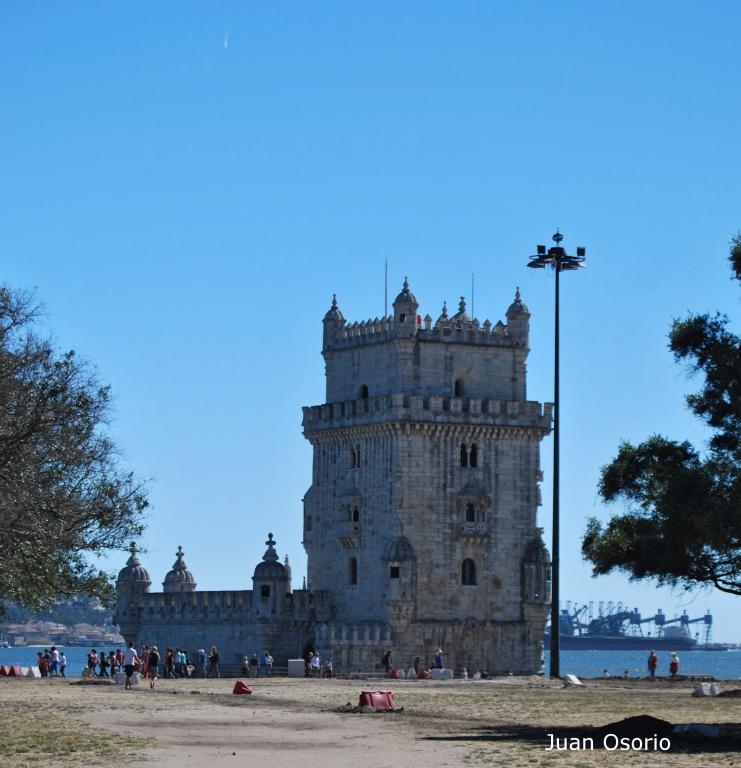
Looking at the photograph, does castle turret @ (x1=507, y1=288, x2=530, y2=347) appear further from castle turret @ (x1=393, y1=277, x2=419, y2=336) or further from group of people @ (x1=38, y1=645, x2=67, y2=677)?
group of people @ (x1=38, y1=645, x2=67, y2=677)

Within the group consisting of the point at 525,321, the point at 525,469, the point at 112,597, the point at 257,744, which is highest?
the point at 525,321

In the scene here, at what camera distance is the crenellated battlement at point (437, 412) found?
89.9 m

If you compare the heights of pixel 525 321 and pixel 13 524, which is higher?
pixel 525 321

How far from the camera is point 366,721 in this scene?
155ft

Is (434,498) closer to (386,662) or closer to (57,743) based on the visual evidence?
(386,662)

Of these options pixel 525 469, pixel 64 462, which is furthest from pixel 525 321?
pixel 64 462

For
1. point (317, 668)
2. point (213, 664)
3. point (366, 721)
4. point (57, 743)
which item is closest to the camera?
point (57, 743)

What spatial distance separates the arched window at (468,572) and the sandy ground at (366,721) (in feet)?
68.4

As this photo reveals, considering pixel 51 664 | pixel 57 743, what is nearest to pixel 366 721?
pixel 57 743

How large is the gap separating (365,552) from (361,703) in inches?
1584

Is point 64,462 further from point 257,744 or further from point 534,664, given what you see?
point 534,664

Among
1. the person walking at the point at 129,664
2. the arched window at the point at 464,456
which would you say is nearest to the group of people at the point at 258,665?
the arched window at the point at 464,456

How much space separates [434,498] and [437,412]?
12.9 ft

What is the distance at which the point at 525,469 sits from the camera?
92875 mm
